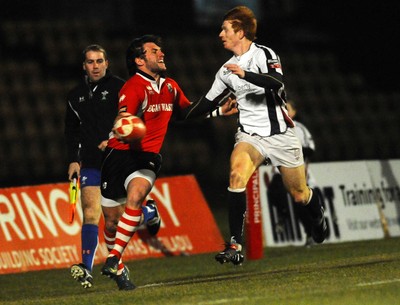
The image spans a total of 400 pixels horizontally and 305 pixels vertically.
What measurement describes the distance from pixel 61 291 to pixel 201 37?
14178 millimetres

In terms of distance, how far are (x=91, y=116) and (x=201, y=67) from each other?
13.3 meters

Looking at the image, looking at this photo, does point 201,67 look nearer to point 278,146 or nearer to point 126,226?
point 278,146

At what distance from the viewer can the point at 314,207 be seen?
33.5 feet

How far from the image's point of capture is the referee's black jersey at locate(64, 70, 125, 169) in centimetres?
979

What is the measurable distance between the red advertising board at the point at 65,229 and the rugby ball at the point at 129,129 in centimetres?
440

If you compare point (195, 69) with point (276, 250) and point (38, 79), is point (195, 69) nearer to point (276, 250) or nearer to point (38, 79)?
point (38, 79)

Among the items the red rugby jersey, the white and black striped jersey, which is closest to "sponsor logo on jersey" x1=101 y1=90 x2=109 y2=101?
the red rugby jersey

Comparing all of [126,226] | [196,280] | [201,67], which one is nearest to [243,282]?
[196,280]

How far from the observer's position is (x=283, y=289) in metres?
8.19

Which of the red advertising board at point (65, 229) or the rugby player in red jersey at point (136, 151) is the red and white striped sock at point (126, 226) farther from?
the red advertising board at point (65, 229)

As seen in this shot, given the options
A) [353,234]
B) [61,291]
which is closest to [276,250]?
[353,234]

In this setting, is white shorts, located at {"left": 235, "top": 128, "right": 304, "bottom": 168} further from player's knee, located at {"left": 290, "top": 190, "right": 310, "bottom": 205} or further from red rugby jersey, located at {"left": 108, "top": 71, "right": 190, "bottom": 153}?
red rugby jersey, located at {"left": 108, "top": 71, "right": 190, "bottom": 153}

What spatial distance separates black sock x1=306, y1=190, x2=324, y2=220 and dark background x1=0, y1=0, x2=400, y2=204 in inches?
370

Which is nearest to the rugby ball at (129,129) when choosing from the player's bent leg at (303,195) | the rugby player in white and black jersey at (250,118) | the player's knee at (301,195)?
the rugby player in white and black jersey at (250,118)
